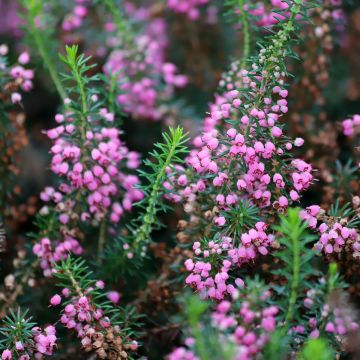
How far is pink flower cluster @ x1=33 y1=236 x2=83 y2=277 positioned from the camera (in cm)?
208

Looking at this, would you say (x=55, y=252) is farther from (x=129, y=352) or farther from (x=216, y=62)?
(x=216, y=62)

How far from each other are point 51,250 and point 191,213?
0.53m

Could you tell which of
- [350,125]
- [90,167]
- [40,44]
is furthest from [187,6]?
[90,167]

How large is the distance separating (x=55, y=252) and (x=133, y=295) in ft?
1.21

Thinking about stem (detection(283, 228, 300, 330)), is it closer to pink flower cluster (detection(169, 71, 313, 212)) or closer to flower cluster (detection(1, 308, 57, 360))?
pink flower cluster (detection(169, 71, 313, 212))

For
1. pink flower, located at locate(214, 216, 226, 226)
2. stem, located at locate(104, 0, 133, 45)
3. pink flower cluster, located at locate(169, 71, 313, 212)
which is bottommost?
pink flower, located at locate(214, 216, 226, 226)

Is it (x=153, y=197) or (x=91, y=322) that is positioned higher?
(x=153, y=197)

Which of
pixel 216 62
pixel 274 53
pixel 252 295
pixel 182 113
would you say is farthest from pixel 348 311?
pixel 216 62

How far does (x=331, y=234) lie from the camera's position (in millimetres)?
1747

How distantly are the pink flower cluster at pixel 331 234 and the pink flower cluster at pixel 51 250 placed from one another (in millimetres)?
851

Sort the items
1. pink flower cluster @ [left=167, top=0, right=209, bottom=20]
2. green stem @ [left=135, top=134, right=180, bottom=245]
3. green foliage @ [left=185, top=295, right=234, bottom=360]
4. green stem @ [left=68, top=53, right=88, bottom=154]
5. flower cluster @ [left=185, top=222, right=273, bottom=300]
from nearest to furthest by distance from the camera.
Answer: green foliage @ [left=185, top=295, right=234, bottom=360]
flower cluster @ [left=185, top=222, right=273, bottom=300]
green stem @ [left=135, top=134, right=180, bottom=245]
green stem @ [left=68, top=53, right=88, bottom=154]
pink flower cluster @ [left=167, top=0, right=209, bottom=20]

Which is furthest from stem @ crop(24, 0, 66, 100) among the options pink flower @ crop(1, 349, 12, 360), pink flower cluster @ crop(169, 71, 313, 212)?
pink flower @ crop(1, 349, 12, 360)

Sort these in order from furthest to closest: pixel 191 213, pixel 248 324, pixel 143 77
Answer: pixel 143 77 < pixel 191 213 < pixel 248 324

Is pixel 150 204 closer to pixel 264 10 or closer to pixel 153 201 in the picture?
pixel 153 201
